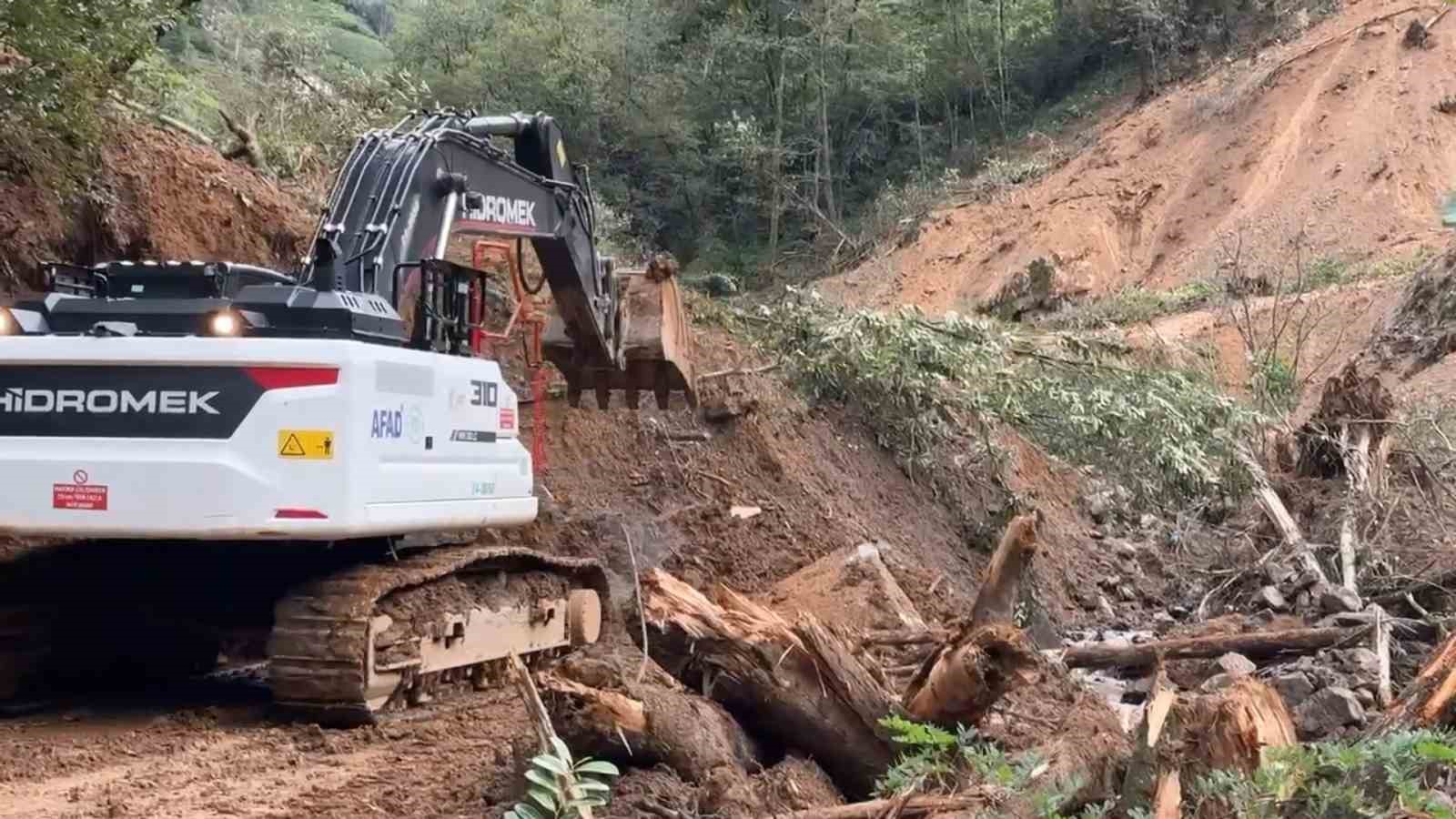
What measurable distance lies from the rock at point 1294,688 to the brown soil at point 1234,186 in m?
18.8

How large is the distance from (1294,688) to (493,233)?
4336 mm

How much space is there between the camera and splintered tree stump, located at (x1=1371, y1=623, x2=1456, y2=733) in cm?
450

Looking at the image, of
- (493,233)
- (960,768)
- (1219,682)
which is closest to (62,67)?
(493,233)

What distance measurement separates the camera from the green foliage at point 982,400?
11062 millimetres

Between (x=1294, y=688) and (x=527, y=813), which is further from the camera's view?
(x=1294, y=688)

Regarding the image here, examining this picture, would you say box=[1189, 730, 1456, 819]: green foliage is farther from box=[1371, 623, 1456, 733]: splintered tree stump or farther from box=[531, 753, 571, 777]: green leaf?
box=[531, 753, 571, 777]: green leaf

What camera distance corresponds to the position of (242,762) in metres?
5.59

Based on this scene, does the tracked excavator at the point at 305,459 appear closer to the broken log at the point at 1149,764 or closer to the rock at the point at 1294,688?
the broken log at the point at 1149,764

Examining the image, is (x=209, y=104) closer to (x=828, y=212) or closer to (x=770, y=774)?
(x=770, y=774)

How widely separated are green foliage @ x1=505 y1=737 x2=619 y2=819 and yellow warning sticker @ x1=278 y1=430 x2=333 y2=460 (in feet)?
6.94

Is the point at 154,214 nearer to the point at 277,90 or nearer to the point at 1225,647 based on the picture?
the point at 277,90

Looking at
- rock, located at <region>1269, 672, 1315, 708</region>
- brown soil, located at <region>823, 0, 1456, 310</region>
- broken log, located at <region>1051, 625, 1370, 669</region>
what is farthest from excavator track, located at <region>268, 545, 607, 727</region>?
brown soil, located at <region>823, 0, 1456, 310</region>

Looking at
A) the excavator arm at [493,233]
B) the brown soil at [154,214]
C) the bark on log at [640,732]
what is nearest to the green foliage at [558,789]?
the bark on log at [640,732]

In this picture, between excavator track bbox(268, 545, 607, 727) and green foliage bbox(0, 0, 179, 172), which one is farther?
green foliage bbox(0, 0, 179, 172)
